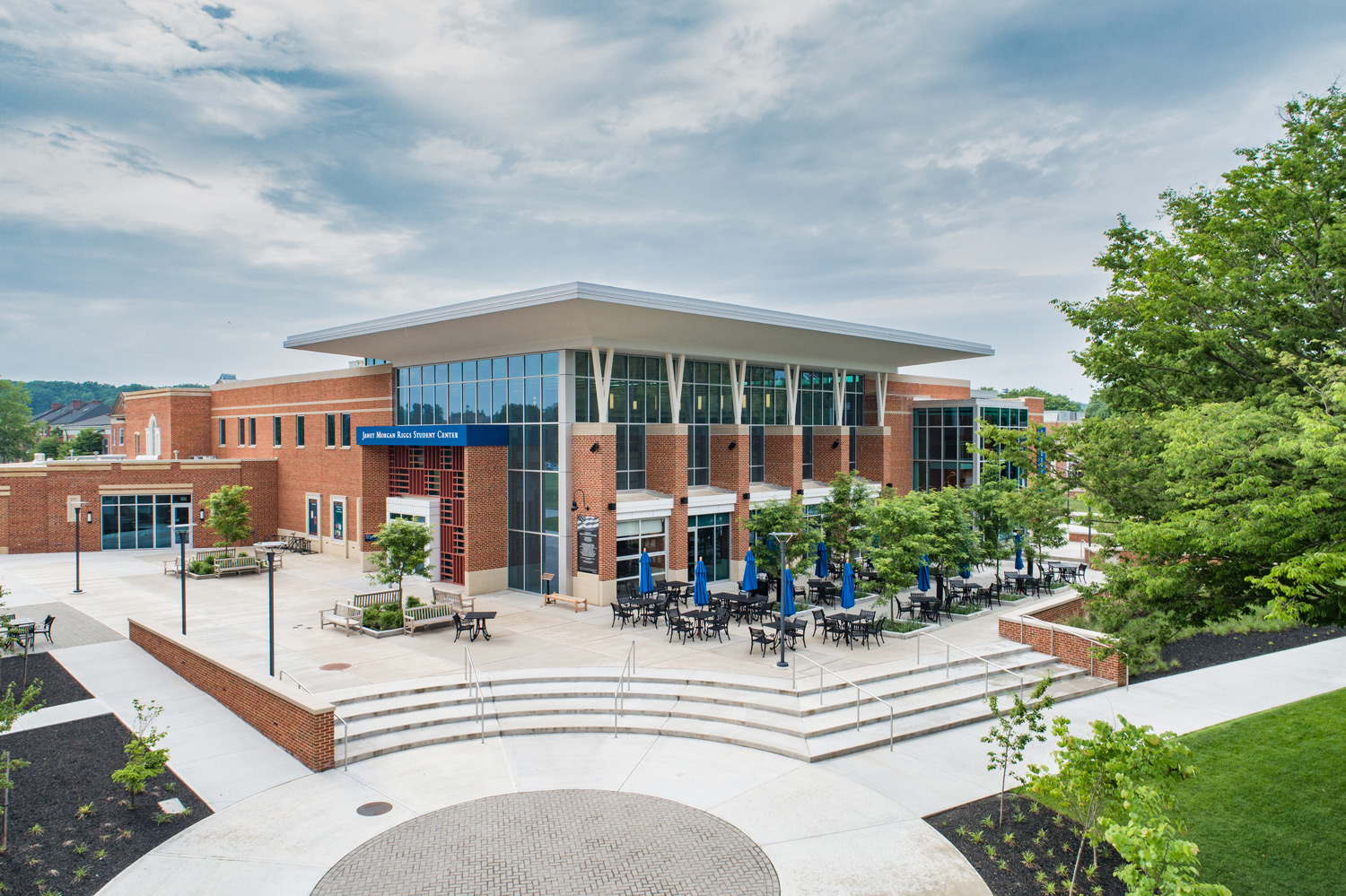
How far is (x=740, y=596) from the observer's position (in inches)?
909

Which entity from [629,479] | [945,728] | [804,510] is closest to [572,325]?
[629,479]

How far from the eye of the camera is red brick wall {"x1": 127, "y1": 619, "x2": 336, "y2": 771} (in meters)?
12.6

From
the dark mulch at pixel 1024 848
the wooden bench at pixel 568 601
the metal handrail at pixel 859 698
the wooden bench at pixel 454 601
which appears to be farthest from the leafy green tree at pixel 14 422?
the dark mulch at pixel 1024 848

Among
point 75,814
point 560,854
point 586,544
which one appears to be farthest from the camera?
point 586,544

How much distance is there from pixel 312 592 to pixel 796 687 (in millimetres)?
18189

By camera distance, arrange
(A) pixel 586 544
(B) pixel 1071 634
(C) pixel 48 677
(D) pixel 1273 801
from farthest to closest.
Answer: (A) pixel 586 544 → (B) pixel 1071 634 → (C) pixel 48 677 → (D) pixel 1273 801

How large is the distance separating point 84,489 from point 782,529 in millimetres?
32756

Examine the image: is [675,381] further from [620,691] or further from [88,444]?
[88,444]

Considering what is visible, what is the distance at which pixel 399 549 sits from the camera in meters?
22.0

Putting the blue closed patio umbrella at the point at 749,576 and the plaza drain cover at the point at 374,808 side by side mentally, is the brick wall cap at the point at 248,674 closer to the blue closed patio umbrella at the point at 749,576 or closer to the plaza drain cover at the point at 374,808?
the plaza drain cover at the point at 374,808

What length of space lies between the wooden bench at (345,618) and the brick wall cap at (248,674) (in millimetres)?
3744

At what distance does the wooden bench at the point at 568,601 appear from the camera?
2375 cm

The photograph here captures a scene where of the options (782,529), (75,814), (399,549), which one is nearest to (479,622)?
(399,549)

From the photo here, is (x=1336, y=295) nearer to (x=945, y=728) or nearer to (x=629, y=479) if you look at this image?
(x=945, y=728)
